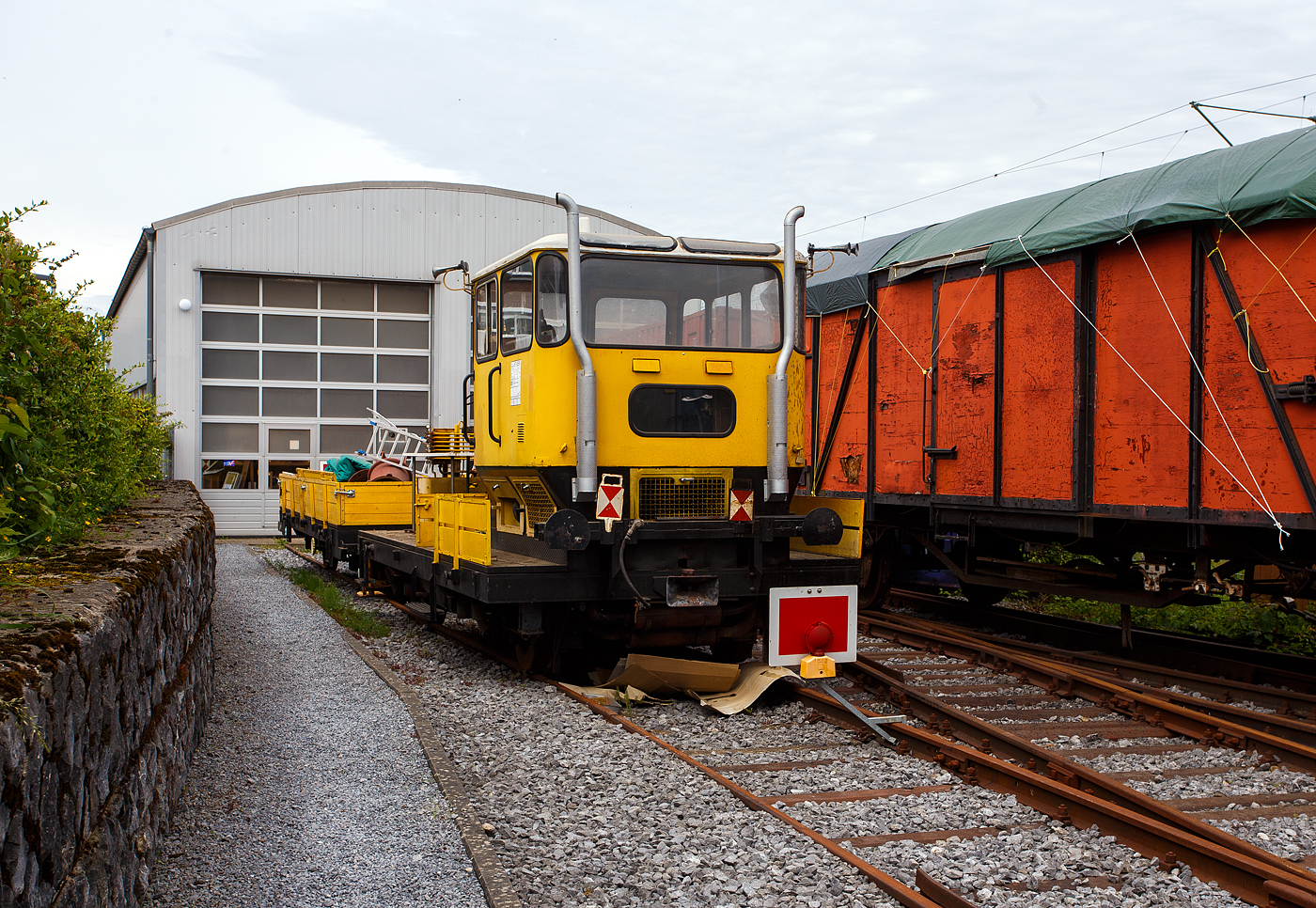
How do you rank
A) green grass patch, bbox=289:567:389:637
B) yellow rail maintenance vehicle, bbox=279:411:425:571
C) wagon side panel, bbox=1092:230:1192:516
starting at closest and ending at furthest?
1. wagon side panel, bbox=1092:230:1192:516
2. green grass patch, bbox=289:567:389:637
3. yellow rail maintenance vehicle, bbox=279:411:425:571

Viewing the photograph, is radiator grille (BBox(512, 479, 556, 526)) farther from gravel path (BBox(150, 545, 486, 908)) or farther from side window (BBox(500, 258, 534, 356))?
gravel path (BBox(150, 545, 486, 908))

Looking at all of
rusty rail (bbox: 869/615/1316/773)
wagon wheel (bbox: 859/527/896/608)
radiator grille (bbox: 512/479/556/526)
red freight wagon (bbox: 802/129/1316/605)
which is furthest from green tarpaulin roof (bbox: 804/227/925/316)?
radiator grille (bbox: 512/479/556/526)

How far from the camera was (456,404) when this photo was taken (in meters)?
23.5

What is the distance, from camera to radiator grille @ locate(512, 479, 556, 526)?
7562 millimetres

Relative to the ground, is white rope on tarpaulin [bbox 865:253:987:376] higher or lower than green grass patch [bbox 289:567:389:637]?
higher

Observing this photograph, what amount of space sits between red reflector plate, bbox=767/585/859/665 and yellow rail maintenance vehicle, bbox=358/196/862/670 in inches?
1.2

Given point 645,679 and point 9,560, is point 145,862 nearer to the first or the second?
point 9,560

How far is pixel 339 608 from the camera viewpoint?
11.1 meters

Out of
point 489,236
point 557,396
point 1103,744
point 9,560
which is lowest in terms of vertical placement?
point 1103,744

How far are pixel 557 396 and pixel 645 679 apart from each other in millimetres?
2073

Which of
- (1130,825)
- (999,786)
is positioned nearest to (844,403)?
(999,786)

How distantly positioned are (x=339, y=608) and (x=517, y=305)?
16.0ft

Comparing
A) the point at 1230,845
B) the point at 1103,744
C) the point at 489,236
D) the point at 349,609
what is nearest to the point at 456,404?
the point at 489,236

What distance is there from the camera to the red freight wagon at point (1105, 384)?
7.07 meters
